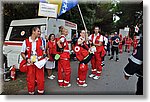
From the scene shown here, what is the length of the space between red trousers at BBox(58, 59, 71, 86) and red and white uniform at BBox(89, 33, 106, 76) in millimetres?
418

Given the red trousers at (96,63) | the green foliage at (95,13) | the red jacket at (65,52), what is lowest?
the red trousers at (96,63)

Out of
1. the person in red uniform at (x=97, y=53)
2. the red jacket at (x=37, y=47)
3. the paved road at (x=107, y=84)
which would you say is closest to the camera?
the red jacket at (x=37, y=47)

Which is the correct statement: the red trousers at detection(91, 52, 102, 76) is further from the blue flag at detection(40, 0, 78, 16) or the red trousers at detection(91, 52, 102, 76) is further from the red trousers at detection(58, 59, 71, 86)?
the blue flag at detection(40, 0, 78, 16)

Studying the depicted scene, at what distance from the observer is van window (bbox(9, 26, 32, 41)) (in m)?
3.43

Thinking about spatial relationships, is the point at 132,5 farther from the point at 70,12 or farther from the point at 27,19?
the point at 27,19

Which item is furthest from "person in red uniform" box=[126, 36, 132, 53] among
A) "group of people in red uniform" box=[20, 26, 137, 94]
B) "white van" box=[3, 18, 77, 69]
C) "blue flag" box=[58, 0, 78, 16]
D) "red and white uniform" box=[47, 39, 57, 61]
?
"red and white uniform" box=[47, 39, 57, 61]

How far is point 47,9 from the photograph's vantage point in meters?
3.25

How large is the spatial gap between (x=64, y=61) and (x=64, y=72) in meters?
0.18

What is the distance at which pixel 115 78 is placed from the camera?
3377mm

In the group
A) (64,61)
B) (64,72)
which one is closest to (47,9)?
(64,61)

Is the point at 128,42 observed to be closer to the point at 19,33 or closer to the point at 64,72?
the point at 64,72

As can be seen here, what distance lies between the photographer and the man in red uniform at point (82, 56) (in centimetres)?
342

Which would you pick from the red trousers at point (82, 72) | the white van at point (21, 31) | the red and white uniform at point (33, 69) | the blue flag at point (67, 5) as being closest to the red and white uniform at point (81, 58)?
the red trousers at point (82, 72)

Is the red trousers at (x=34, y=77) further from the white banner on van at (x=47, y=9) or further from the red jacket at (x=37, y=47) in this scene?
the white banner on van at (x=47, y=9)
